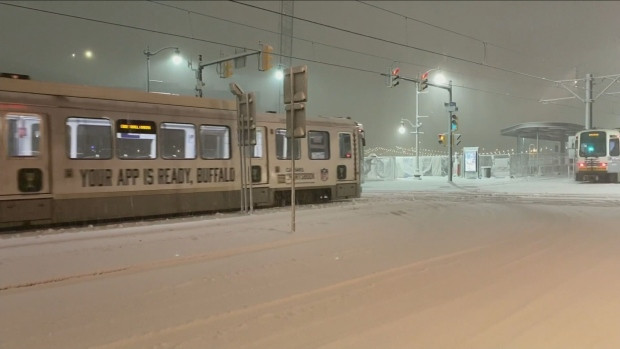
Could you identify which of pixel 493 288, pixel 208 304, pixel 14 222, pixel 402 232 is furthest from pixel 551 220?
pixel 14 222

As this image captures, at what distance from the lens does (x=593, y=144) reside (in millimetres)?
31359

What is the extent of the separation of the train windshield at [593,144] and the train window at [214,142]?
86.5 feet

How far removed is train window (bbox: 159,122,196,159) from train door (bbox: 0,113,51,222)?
9.04ft

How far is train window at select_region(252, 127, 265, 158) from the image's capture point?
14.8m

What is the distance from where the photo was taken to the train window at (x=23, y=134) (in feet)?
34.3

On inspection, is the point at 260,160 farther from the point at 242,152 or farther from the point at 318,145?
the point at 318,145

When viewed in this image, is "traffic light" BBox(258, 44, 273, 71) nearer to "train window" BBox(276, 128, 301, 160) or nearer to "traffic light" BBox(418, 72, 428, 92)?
"train window" BBox(276, 128, 301, 160)

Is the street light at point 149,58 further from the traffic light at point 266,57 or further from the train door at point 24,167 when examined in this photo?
the train door at point 24,167

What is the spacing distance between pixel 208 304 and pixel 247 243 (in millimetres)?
3403

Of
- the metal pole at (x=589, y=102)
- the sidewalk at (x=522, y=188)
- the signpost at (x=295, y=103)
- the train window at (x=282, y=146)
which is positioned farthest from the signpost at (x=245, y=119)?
the metal pole at (x=589, y=102)

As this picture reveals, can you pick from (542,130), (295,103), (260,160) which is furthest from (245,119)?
(542,130)

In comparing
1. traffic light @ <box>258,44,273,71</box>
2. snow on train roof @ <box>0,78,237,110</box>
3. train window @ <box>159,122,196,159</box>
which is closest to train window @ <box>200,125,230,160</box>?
train window @ <box>159,122,196,159</box>

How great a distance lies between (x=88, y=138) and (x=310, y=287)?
7870 mm

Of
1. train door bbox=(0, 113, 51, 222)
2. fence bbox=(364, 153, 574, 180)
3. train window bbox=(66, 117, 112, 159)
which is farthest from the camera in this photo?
fence bbox=(364, 153, 574, 180)
